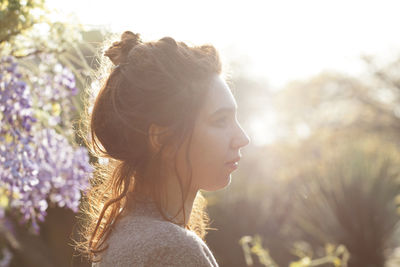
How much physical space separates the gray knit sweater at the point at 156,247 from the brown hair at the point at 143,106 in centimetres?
11

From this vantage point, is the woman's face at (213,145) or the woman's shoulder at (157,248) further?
the woman's face at (213,145)

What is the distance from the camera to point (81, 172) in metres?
2.45

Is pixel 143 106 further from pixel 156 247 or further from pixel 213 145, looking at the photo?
pixel 156 247

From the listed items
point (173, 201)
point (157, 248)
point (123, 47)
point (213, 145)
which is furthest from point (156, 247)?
point (123, 47)

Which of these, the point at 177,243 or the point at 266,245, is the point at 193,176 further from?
the point at 266,245

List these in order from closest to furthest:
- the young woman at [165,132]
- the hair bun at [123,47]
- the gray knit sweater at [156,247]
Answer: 1. the gray knit sweater at [156,247]
2. the young woman at [165,132]
3. the hair bun at [123,47]

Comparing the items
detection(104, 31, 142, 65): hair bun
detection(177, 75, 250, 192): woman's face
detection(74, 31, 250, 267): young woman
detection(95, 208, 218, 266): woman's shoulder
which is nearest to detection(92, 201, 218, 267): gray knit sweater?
detection(95, 208, 218, 266): woman's shoulder

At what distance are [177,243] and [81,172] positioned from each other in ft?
4.07

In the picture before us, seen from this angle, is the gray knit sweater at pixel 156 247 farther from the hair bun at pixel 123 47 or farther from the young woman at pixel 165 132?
the hair bun at pixel 123 47

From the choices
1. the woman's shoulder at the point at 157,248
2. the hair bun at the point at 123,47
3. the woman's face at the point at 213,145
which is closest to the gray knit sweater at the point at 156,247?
the woman's shoulder at the point at 157,248

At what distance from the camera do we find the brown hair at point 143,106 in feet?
5.17

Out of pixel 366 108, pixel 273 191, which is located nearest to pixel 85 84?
pixel 273 191

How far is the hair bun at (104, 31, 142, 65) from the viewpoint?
1.70 m

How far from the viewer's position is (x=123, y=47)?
67.0 inches
